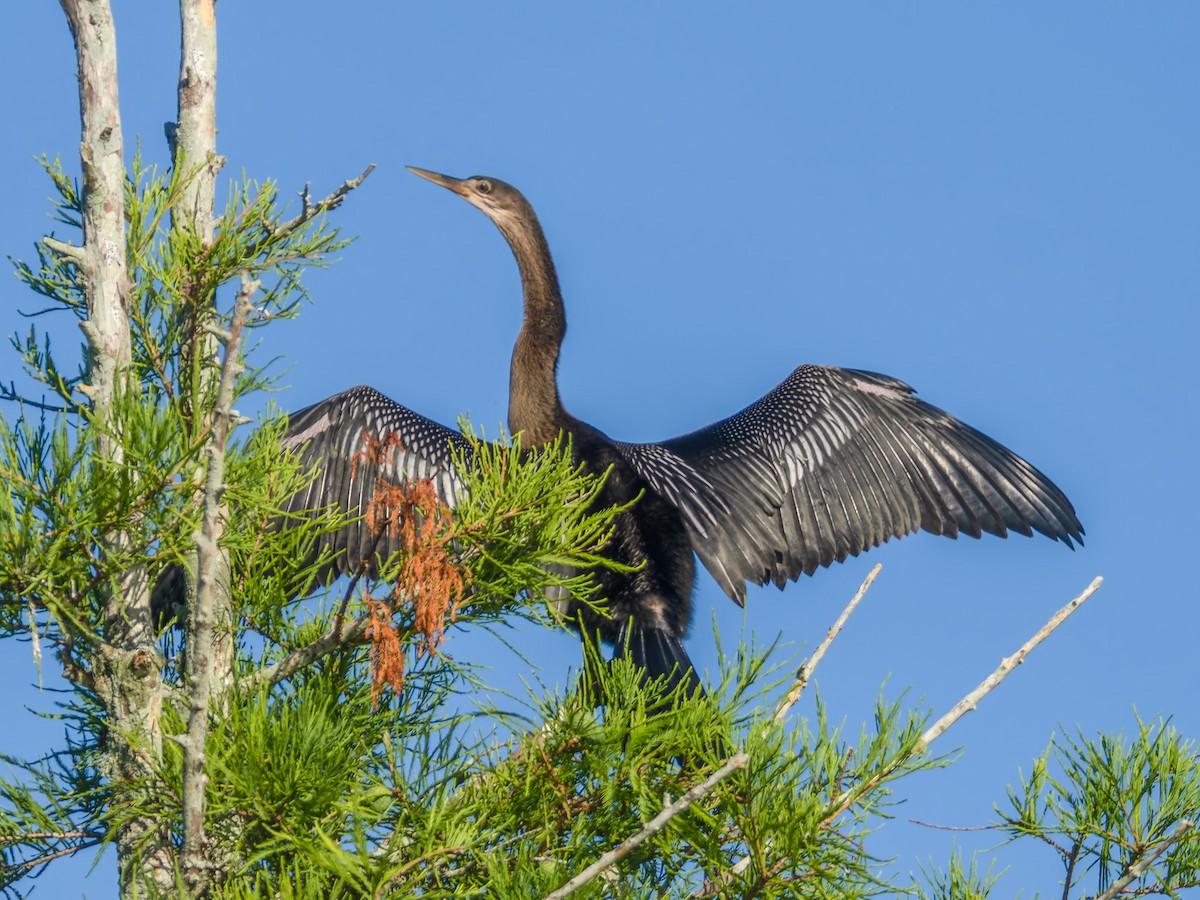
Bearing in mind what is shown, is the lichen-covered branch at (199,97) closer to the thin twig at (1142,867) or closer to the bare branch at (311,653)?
the bare branch at (311,653)

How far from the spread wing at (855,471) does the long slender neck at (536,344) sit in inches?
19.2

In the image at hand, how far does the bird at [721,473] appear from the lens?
543 centimetres

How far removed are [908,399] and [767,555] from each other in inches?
54.0

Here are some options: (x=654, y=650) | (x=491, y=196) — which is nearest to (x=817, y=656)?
(x=654, y=650)

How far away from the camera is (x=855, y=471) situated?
6.63m

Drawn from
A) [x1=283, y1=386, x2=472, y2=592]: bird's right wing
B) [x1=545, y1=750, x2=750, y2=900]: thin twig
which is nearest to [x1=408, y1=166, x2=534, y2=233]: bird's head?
[x1=283, y1=386, x2=472, y2=592]: bird's right wing

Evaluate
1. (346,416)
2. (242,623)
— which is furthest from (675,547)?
(242,623)

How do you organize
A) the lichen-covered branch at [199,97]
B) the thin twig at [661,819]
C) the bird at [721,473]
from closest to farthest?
the thin twig at [661,819], the lichen-covered branch at [199,97], the bird at [721,473]

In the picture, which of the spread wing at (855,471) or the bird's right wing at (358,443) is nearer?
the bird's right wing at (358,443)

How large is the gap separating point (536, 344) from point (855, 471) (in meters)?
1.64

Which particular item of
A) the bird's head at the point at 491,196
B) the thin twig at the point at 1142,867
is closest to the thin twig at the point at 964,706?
the thin twig at the point at 1142,867

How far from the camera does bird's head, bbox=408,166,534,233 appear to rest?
6.60 meters

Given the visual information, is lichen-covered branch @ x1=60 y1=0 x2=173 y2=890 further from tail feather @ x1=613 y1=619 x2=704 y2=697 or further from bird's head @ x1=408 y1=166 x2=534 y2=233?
bird's head @ x1=408 y1=166 x2=534 y2=233

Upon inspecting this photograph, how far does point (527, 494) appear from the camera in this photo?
10.2ft
